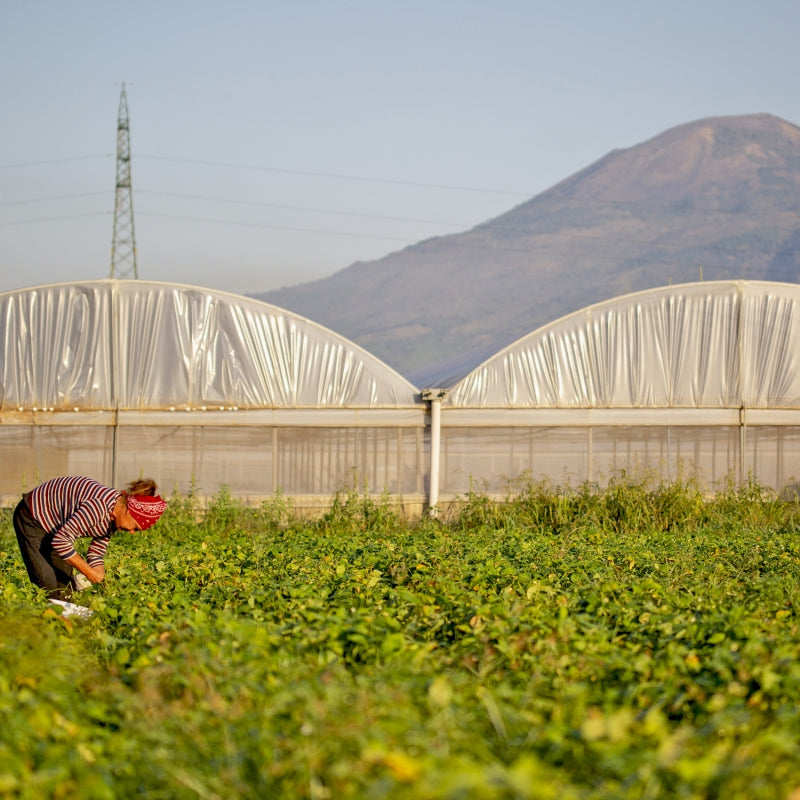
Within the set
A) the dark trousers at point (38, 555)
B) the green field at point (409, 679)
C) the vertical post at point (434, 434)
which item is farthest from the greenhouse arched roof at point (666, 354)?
the dark trousers at point (38, 555)

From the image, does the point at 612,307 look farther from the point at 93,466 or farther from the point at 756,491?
the point at 93,466

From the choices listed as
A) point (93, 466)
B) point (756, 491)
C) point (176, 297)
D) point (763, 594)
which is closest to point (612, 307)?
point (756, 491)

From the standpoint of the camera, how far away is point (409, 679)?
3838 mm

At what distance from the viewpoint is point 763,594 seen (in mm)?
6398

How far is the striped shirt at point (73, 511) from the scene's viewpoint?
6.63 meters

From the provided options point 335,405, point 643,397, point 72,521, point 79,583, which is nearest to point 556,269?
point 643,397

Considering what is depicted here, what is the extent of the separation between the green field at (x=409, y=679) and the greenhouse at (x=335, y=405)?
5.29 m

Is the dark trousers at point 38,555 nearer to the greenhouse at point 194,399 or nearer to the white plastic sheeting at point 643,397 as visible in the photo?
the greenhouse at point 194,399

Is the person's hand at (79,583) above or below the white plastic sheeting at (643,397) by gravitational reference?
below

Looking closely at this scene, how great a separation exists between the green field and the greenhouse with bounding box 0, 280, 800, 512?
5.29m

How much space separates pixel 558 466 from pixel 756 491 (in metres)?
2.63

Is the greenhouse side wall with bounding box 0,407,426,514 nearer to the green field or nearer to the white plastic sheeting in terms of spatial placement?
the white plastic sheeting

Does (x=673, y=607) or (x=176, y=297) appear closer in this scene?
(x=673, y=607)

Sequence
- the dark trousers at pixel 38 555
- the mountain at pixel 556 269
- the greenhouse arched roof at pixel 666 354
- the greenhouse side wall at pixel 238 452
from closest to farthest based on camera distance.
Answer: the dark trousers at pixel 38 555 < the greenhouse side wall at pixel 238 452 < the greenhouse arched roof at pixel 666 354 < the mountain at pixel 556 269
